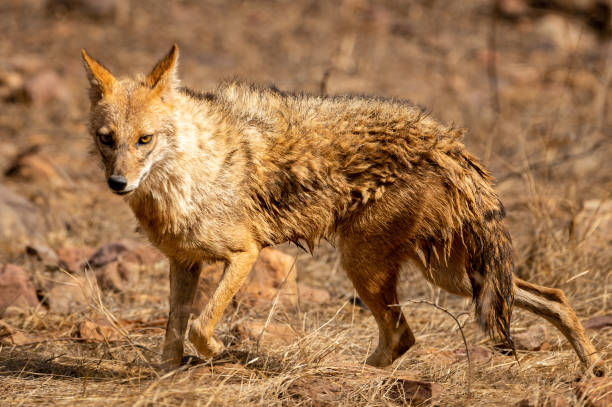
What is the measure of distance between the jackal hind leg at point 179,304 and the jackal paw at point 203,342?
0.80ft

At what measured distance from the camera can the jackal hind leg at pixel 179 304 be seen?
4746 mm

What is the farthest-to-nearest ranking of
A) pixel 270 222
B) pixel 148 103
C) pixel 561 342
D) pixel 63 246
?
pixel 63 246
pixel 561 342
pixel 270 222
pixel 148 103

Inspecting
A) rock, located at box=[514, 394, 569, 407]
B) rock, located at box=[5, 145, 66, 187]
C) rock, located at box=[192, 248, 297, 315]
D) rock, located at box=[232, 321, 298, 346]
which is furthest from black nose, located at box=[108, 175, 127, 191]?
rock, located at box=[5, 145, 66, 187]

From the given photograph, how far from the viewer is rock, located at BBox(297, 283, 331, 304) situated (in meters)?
6.19

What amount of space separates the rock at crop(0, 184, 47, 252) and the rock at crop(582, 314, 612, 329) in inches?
215

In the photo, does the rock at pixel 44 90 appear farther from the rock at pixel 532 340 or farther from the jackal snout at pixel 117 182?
the rock at pixel 532 340

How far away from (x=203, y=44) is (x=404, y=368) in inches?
423

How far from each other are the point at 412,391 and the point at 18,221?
5.37 metres

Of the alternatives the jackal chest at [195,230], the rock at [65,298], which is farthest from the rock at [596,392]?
the rock at [65,298]

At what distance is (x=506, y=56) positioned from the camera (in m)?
15.0

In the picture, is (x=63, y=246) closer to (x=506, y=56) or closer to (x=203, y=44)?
(x=203, y=44)

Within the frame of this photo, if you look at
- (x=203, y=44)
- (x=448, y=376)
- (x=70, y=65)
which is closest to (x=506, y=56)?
(x=203, y=44)

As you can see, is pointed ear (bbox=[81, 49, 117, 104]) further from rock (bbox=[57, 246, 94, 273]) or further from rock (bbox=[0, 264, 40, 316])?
rock (bbox=[57, 246, 94, 273])

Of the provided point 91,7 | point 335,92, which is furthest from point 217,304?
point 91,7
